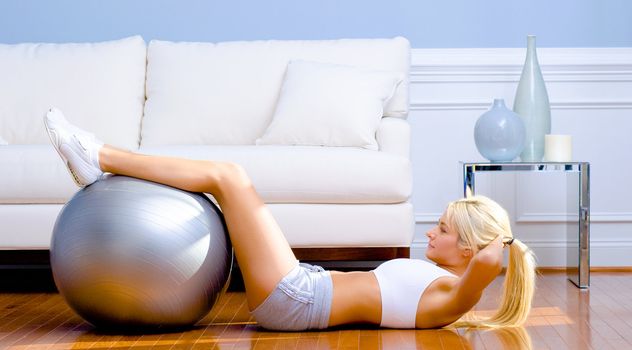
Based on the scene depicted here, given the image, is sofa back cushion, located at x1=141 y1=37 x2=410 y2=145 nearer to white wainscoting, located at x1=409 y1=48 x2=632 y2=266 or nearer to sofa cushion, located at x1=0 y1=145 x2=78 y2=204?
white wainscoting, located at x1=409 y1=48 x2=632 y2=266

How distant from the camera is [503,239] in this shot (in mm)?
2500

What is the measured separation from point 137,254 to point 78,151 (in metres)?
0.34

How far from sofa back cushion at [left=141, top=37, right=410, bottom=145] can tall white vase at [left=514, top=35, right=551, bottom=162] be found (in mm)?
487

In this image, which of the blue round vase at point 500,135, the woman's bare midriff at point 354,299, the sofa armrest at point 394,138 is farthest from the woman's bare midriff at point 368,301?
the blue round vase at point 500,135

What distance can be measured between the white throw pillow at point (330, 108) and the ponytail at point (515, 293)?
1.16m

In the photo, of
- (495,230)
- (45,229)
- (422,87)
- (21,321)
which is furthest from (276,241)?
(422,87)

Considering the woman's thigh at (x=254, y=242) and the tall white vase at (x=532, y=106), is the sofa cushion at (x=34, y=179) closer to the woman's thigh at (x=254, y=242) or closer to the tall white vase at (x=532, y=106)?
the woman's thigh at (x=254, y=242)

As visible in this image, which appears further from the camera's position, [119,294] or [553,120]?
[553,120]

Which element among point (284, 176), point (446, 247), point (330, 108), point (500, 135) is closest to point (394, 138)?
point (330, 108)

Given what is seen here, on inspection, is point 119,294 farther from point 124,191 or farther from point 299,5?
point 299,5

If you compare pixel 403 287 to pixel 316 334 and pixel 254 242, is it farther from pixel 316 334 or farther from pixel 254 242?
pixel 254 242

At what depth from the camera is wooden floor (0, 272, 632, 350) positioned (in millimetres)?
2373

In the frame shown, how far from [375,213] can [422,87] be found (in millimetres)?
1211

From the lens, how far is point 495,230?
252cm
